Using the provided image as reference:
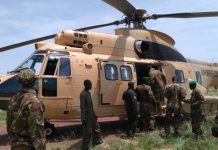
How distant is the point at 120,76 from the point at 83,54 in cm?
135

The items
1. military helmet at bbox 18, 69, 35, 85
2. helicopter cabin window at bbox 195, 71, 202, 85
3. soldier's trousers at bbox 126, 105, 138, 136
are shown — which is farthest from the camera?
helicopter cabin window at bbox 195, 71, 202, 85

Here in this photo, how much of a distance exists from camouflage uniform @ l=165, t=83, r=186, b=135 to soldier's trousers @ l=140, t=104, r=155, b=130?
893 mm

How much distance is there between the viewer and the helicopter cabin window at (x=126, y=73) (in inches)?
440

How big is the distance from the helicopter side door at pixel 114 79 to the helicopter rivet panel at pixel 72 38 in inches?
34.6

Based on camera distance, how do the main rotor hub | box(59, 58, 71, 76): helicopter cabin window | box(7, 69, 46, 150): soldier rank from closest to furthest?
box(7, 69, 46, 150): soldier, box(59, 58, 71, 76): helicopter cabin window, the main rotor hub

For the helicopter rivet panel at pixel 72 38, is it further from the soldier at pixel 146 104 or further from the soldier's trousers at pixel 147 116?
the soldier's trousers at pixel 147 116

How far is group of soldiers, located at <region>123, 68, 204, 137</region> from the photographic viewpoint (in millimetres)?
9562

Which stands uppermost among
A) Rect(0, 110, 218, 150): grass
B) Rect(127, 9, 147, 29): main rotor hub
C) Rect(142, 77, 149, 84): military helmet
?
Rect(127, 9, 147, 29): main rotor hub

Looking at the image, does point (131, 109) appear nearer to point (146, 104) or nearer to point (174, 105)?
point (146, 104)

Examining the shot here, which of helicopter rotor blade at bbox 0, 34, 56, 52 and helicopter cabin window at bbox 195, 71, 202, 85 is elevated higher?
helicopter rotor blade at bbox 0, 34, 56, 52

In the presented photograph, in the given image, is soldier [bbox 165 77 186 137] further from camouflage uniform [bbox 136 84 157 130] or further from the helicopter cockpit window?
the helicopter cockpit window

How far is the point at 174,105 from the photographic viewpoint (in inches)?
394

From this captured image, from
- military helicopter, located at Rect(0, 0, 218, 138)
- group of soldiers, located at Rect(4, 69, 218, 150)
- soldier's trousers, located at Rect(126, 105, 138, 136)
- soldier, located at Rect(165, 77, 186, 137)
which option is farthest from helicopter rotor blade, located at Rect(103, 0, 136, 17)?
soldier's trousers, located at Rect(126, 105, 138, 136)

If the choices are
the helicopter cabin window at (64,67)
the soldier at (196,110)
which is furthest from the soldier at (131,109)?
the helicopter cabin window at (64,67)
